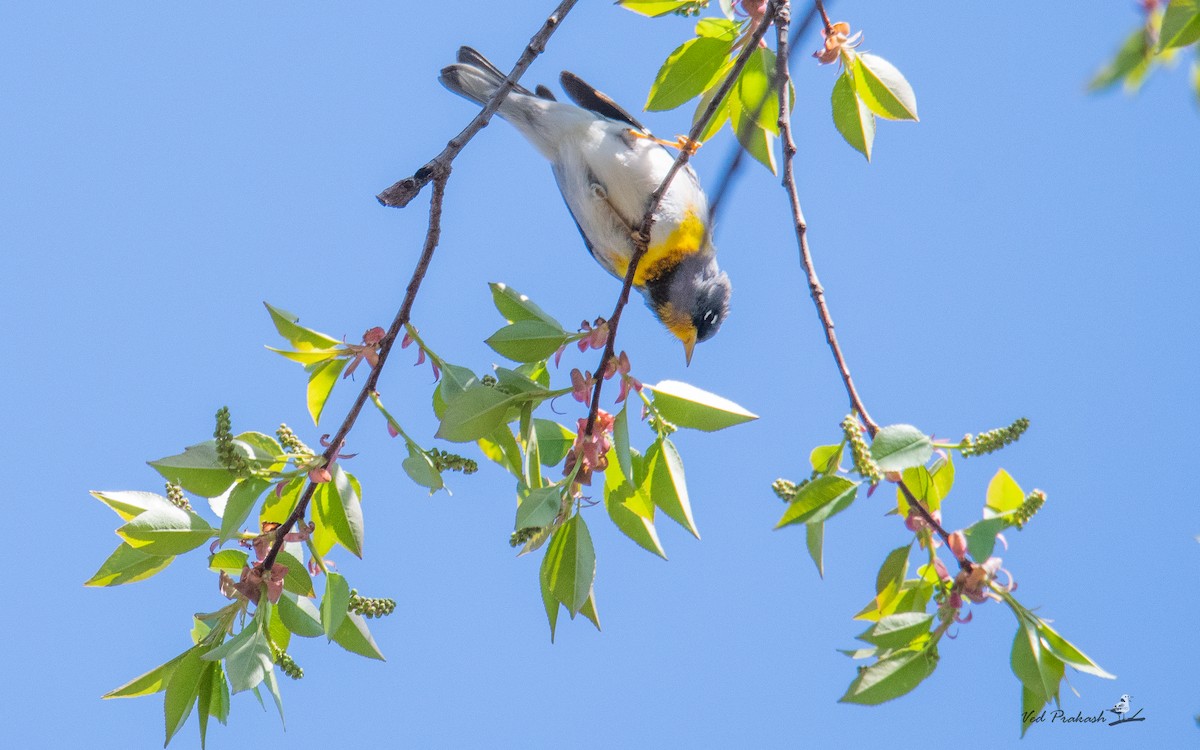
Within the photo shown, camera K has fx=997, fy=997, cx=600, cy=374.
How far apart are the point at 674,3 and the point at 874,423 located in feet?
4.74

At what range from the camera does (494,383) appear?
7.63ft

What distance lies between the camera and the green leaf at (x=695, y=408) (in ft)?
7.07

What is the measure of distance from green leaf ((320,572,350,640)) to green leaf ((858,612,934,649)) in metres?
1.07

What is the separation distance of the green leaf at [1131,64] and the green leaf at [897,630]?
1.04 metres

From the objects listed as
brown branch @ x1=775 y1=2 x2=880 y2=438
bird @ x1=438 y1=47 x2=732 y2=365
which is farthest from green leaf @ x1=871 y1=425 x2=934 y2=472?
bird @ x1=438 y1=47 x2=732 y2=365

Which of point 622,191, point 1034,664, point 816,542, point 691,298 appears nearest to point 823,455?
point 816,542

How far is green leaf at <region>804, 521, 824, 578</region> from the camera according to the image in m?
2.06

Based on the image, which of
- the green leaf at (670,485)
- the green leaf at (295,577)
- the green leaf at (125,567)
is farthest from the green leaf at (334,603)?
the green leaf at (670,485)

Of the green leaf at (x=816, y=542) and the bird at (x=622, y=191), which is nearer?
the green leaf at (x=816, y=542)

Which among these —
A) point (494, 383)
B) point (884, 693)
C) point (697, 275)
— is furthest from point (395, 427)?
point (697, 275)

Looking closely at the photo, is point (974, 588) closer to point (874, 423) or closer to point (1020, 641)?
point (1020, 641)

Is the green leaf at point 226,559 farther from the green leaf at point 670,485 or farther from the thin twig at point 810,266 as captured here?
the thin twig at point 810,266

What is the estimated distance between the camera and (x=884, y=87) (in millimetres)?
2699

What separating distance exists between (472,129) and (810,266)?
0.85 metres
